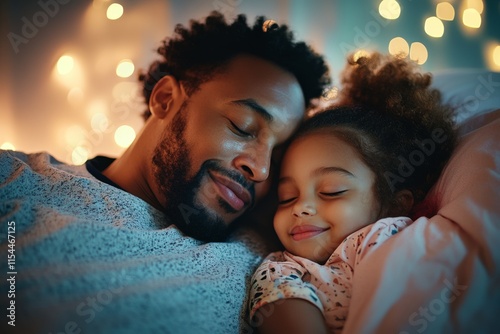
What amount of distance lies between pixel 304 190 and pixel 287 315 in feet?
1.00

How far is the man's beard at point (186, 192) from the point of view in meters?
0.93

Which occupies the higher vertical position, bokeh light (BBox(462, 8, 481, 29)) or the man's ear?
bokeh light (BBox(462, 8, 481, 29))

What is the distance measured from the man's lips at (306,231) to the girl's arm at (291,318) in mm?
196

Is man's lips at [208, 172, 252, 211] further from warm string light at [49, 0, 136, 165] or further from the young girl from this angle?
warm string light at [49, 0, 136, 165]

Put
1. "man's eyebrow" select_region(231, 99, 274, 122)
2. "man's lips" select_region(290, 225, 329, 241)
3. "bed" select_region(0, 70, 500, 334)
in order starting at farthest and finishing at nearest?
"man's eyebrow" select_region(231, 99, 274, 122) < "man's lips" select_region(290, 225, 329, 241) < "bed" select_region(0, 70, 500, 334)

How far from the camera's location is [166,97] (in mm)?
1196

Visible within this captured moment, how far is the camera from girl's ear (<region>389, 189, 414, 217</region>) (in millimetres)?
909

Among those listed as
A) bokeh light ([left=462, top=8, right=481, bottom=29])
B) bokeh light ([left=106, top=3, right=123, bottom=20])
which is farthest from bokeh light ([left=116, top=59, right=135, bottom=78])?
bokeh light ([left=462, top=8, right=481, bottom=29])

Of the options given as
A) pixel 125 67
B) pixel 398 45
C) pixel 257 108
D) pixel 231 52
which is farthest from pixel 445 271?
pixel 125 67

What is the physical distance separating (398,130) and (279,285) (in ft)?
1.78

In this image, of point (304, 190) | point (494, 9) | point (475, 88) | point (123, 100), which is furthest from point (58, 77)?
point (494, 9)

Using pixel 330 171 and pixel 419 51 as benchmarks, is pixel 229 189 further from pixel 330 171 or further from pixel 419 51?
pixel 419 51

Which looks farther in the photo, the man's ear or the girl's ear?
the man's ear

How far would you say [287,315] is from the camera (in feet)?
2.18
